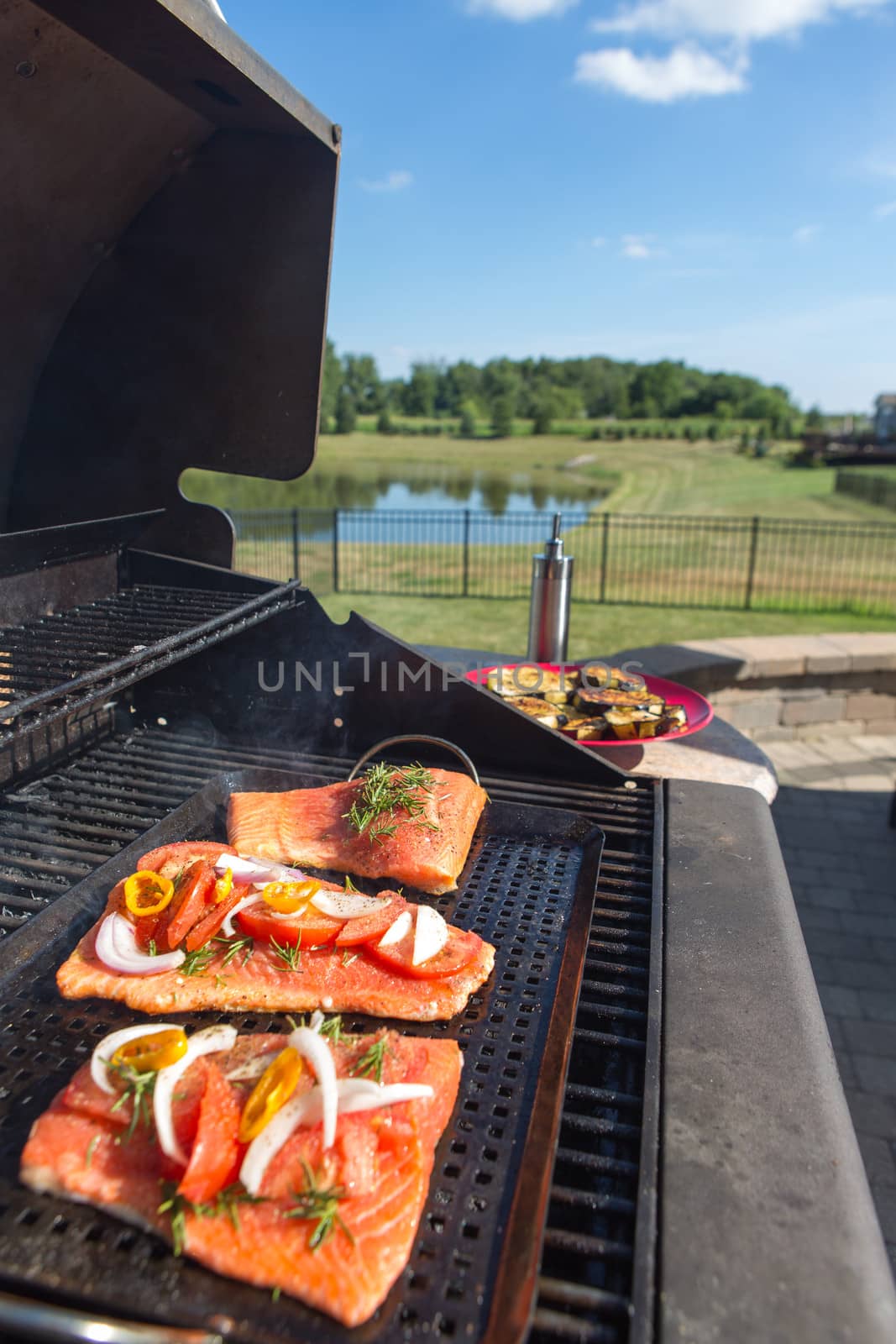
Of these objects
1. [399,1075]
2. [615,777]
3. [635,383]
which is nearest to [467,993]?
[399,1075]

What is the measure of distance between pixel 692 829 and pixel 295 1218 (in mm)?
1720

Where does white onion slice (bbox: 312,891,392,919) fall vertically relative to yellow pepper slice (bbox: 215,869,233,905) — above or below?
below

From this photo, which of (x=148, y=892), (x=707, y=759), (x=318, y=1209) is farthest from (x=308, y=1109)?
(x=707, y=759)

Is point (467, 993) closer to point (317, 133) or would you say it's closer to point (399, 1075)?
point (399, 1075)

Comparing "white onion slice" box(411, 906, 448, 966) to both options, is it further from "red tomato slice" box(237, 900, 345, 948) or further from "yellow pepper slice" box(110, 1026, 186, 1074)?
"yellow pepper slice" box(110, 1026, 186, 1074)

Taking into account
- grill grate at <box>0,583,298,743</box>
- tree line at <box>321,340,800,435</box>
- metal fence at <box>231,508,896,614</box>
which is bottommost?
metal fence at <box>231,508,896,614</box>

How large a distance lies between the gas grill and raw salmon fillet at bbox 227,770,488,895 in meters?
0.15

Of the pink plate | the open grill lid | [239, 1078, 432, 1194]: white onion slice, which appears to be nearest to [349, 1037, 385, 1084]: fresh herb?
[239, 1078, 432, 1194]: white onion slice

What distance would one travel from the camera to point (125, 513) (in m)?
3.51

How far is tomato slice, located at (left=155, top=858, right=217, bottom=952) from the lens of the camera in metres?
2.18

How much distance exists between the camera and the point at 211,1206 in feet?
4.76

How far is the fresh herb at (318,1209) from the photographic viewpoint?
4.59 feet

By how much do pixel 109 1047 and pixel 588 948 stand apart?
1199 millimetres

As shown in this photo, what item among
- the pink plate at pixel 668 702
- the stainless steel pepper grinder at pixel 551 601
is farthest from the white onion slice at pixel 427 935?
the stainless steel pepper grinder at pixel 551 601
